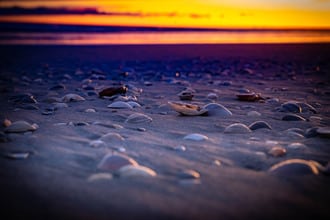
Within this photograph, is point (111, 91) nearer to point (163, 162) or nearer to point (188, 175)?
point (163, 162)

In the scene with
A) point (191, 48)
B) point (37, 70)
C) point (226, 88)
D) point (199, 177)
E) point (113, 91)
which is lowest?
point (199, 177)

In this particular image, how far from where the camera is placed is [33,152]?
6.24 feet

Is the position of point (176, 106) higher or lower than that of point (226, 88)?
lower

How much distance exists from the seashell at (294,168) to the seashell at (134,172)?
538 mm

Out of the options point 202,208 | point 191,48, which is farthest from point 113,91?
point 191,48

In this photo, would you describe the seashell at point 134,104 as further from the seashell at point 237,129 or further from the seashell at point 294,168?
the seashell at point 294,168

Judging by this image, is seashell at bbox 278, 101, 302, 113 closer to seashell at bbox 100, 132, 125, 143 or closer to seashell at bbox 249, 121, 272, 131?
seashell at bbox 249, 121, 272, 131

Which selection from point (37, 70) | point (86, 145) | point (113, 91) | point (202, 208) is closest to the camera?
point (202, 208)

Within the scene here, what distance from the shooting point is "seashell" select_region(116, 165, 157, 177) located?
5.17 feet

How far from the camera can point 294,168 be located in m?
1.61

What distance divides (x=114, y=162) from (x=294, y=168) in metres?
0.79

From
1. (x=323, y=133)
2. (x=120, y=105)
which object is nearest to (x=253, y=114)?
(x=323, y=133)

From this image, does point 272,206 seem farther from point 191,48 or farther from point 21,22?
point 21,22

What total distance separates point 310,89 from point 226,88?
106cm
